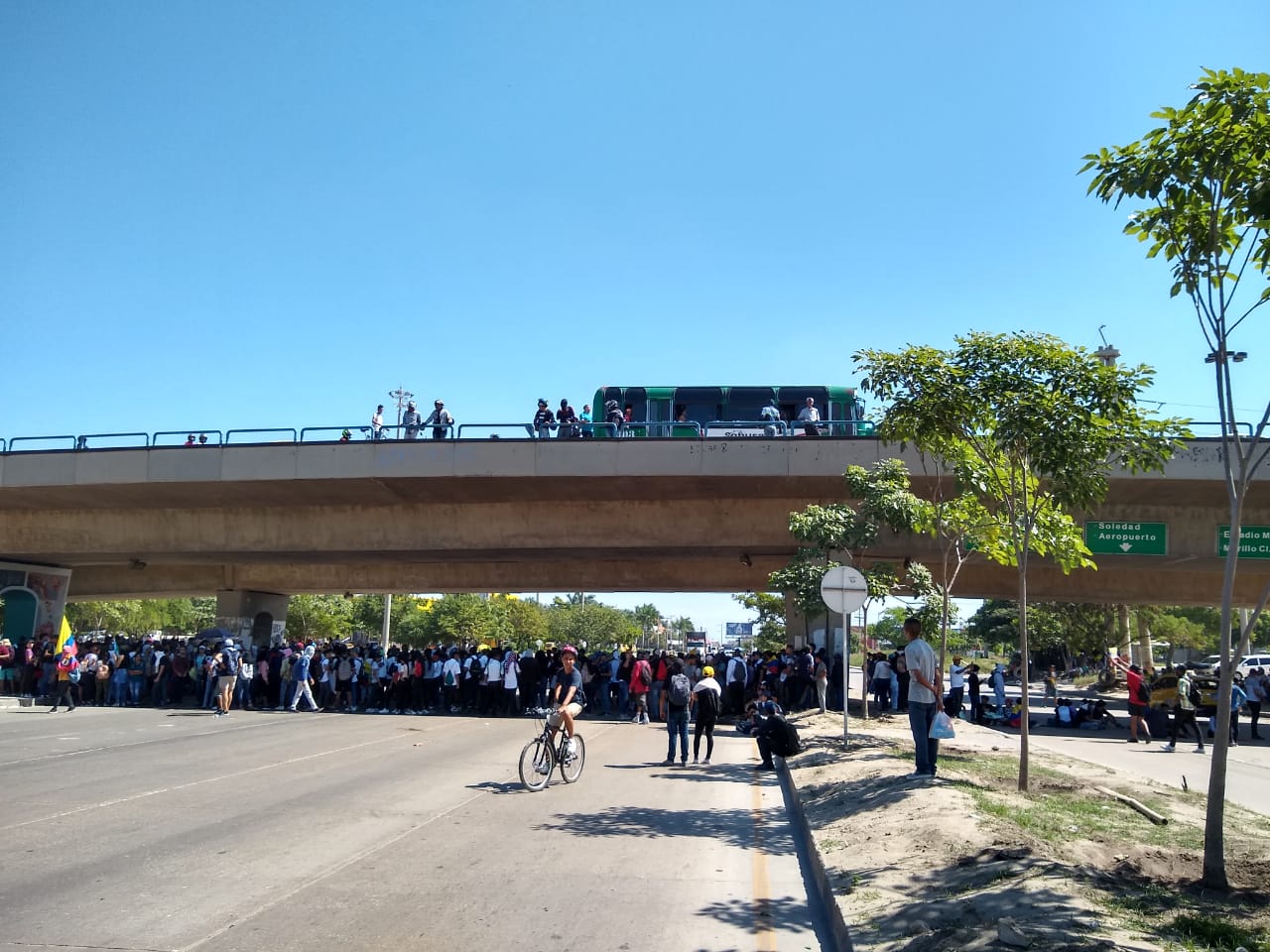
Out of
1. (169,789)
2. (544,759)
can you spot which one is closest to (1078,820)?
(544,759)

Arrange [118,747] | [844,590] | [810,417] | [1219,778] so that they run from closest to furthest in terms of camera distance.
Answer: [1219,778], [844,590], [118,747], [810,417]

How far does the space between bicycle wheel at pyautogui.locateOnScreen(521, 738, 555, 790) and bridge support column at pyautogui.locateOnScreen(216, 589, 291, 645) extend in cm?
2675

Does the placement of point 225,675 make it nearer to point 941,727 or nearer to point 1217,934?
point 941,727

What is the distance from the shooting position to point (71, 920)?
5.80m

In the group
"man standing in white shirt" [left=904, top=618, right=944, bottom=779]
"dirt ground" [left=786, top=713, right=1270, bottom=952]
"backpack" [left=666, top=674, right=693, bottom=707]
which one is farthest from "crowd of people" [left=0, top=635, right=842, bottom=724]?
"dirt ground" [left=786, top=713, right=1270, bottom=952]

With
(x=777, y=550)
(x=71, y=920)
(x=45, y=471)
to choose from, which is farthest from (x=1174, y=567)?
(x=45, y=471)

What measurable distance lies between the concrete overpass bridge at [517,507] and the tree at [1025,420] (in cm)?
1086

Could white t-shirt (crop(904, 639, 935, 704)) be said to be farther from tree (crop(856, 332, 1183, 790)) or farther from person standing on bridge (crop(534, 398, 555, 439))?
person standing on bridge (crop(534, 398, 555, 439))

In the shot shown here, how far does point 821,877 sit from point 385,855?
11.6 feet

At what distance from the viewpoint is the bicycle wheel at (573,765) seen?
12.0 m

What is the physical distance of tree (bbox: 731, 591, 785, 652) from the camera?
5984cm

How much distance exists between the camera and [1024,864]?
6414 millimetres

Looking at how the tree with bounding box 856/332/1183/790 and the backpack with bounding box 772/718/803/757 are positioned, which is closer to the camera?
the tree with bounding box 856/332/1183/790

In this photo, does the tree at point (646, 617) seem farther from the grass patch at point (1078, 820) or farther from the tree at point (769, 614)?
the grass patch at point (1078, 820)
